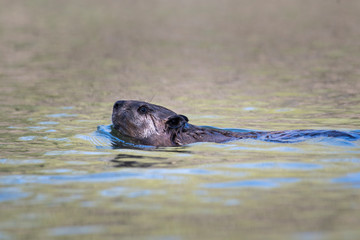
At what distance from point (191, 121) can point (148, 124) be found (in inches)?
103

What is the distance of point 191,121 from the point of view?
11.5 metres

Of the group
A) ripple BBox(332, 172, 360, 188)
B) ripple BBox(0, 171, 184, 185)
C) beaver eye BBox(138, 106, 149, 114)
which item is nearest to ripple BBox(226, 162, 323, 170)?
ripple BBox(332, 172, 360, 188)

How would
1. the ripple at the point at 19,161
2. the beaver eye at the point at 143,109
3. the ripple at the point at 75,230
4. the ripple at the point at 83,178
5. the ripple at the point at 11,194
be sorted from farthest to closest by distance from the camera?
the beaver eye at the point at 143,109 < the ripple at the point at 19,161 < the ripple at the point at 83,178 < the ripple at the point at 11,194 < the ripple at the point at 75,230

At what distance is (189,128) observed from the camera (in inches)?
357

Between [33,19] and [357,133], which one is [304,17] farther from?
[357,133]

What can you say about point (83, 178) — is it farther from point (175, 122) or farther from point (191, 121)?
point (191, 121)

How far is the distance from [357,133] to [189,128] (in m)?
2.65

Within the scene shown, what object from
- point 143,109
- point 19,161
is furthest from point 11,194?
point 143,109

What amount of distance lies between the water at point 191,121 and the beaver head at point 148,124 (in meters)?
0.49

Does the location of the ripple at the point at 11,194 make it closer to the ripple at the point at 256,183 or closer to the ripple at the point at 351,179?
the ripple at the point at 256,183

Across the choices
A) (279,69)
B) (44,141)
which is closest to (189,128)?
(44,141)

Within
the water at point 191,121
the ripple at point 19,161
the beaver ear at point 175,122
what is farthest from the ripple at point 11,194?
the beaver ear at point 175,122

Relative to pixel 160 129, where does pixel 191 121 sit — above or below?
above

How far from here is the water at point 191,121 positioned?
5.05 m
